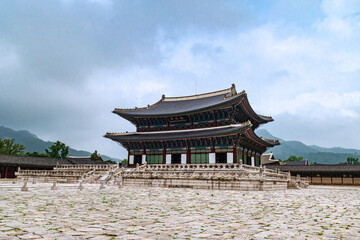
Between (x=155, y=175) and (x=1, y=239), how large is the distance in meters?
21.2

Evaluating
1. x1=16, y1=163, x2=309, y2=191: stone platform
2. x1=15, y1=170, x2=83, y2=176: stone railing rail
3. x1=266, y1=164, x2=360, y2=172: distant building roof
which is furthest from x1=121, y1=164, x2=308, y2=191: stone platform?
x1=266, y1=164, x2=360, y2=172: distant building roof

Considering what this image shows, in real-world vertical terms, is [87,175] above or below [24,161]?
below

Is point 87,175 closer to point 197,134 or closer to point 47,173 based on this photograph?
point 47,173

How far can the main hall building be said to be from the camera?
120ft

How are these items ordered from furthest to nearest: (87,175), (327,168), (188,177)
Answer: (327,168) < (87,175) < (188,177)

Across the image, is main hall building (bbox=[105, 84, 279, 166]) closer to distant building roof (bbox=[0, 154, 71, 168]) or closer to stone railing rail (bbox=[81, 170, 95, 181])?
stone railing rail (bbox=[81, 170, 95, 181])

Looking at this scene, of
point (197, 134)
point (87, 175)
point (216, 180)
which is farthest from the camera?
point (197, 134)

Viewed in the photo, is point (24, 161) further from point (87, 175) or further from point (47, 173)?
point (87, 175)

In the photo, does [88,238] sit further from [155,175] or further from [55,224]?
[155,175]

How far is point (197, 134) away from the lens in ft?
122

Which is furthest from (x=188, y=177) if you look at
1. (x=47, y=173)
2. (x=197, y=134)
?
(x=47, y=173)

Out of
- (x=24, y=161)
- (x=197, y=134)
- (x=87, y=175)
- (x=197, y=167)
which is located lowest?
(x=87, y=175)

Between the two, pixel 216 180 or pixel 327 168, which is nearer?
pixel 216 180

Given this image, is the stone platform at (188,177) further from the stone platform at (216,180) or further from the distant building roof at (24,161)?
the distant building roof at (24,161)
